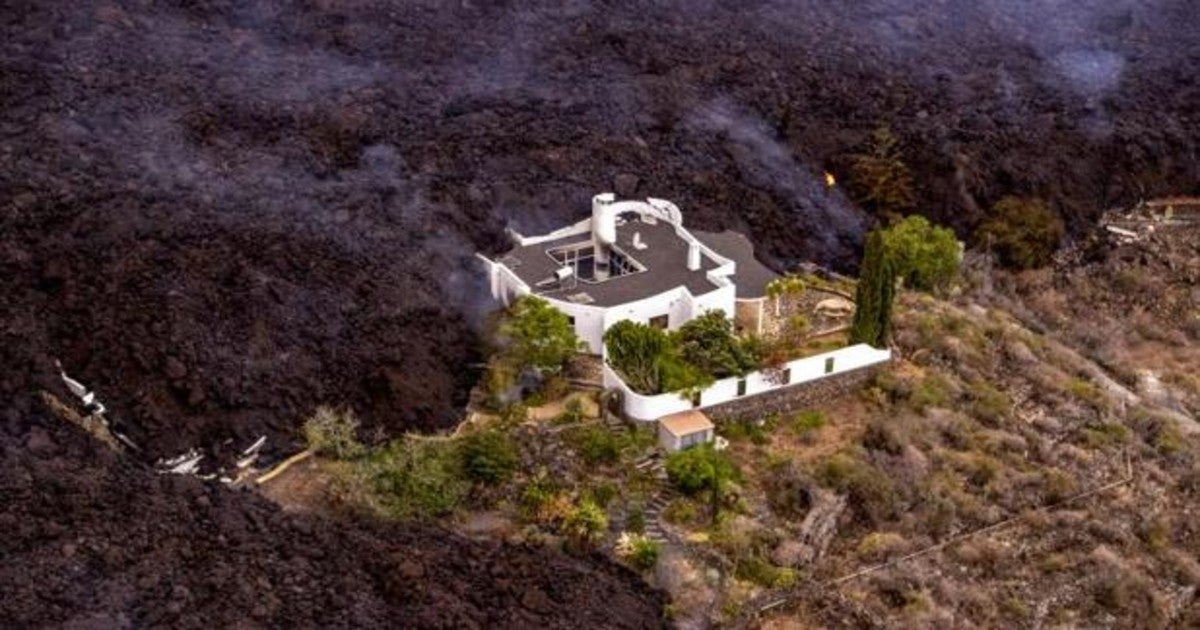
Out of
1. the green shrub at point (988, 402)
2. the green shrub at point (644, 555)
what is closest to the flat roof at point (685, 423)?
the green shrub at point (644, 555)

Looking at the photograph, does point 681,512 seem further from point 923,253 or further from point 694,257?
point 923,253

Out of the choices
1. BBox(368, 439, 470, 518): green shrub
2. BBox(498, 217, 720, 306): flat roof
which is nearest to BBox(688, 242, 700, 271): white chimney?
BBox(498, 217, 720, 306): flat roof

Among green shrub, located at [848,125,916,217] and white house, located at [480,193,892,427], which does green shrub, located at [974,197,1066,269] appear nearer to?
green shrub, located at [848,125,916,217]

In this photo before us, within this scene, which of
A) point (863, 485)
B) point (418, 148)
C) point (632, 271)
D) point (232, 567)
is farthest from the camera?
point (418, 148)

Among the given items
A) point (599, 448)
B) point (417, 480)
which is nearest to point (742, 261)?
point (599, 448)

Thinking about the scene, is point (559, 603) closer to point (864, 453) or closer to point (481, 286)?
point (864, 453)

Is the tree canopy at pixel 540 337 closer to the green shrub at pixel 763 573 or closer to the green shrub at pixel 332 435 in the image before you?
the green shrub at pixel 332 435
